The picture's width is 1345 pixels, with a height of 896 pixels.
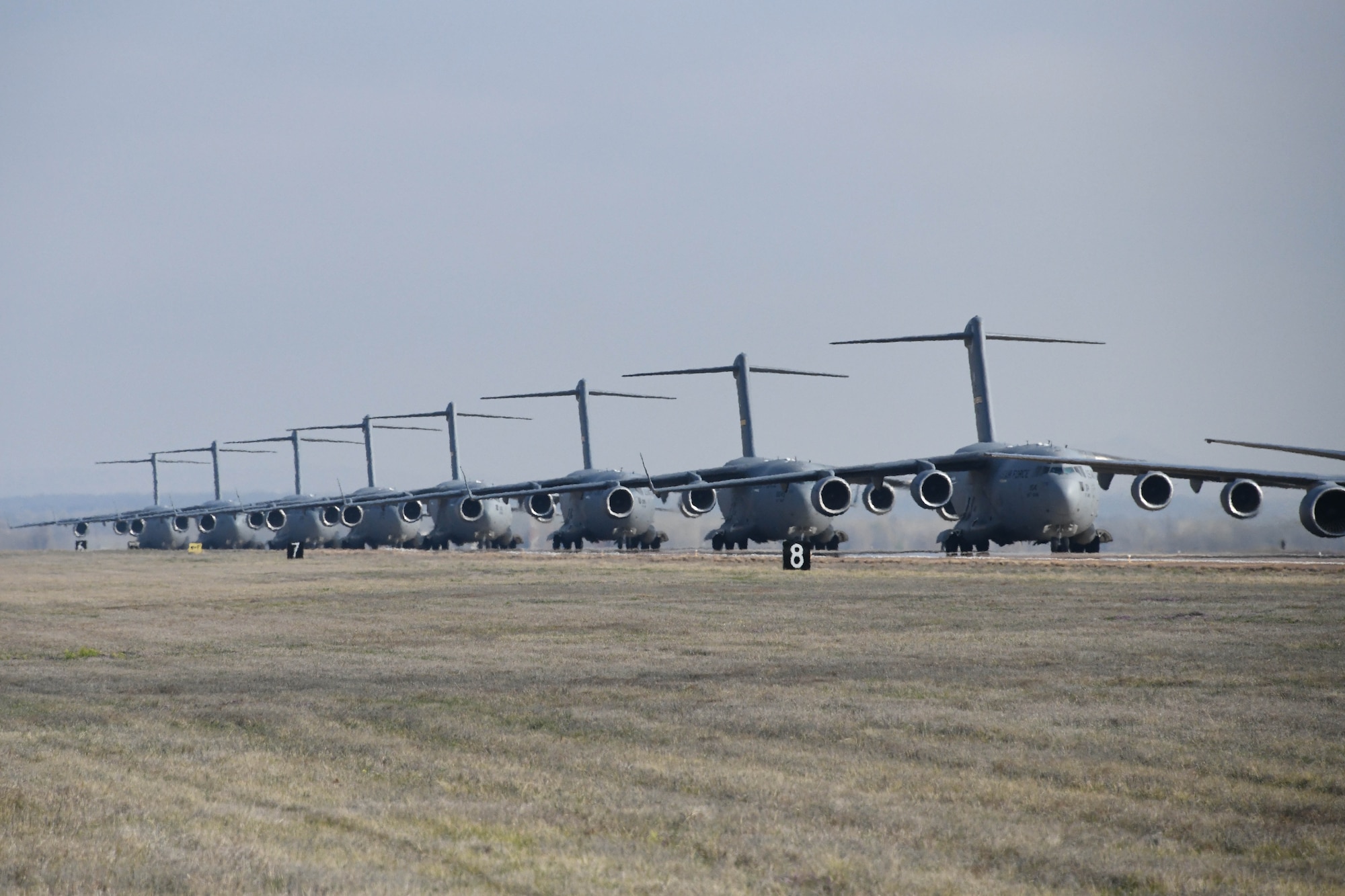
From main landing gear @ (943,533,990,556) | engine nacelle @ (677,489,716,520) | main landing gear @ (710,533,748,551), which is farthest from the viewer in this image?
engine nacelle @ (677,489,716,520)

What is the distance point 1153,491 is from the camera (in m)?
37.1

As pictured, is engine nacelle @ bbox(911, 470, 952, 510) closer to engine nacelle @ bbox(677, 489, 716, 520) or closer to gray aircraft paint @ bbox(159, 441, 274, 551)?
engine nacelle @ bbox(677, 489, 716, 520)

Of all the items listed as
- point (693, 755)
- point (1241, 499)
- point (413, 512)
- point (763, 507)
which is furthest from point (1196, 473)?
point (413, 512)

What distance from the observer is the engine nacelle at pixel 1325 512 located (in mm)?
28859

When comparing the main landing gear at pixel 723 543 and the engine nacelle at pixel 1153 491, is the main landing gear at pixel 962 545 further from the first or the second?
the main landing gear at pixel 723 543

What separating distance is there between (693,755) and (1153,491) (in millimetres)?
30654

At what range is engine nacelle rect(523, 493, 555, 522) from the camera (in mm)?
61750

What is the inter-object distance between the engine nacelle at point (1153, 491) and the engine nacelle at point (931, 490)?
→ 524 cm

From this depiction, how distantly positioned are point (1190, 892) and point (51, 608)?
1010 inches

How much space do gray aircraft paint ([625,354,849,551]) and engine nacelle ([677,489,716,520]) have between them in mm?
411

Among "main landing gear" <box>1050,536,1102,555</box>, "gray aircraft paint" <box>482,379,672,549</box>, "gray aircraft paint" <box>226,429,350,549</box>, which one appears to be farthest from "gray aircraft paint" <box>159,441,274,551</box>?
"main landing gear" <box>1050,536,1102,555</box>

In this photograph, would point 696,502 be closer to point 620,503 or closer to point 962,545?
point 620,503

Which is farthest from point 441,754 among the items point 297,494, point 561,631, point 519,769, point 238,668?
point 297,494

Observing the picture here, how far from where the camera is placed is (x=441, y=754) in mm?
9375
